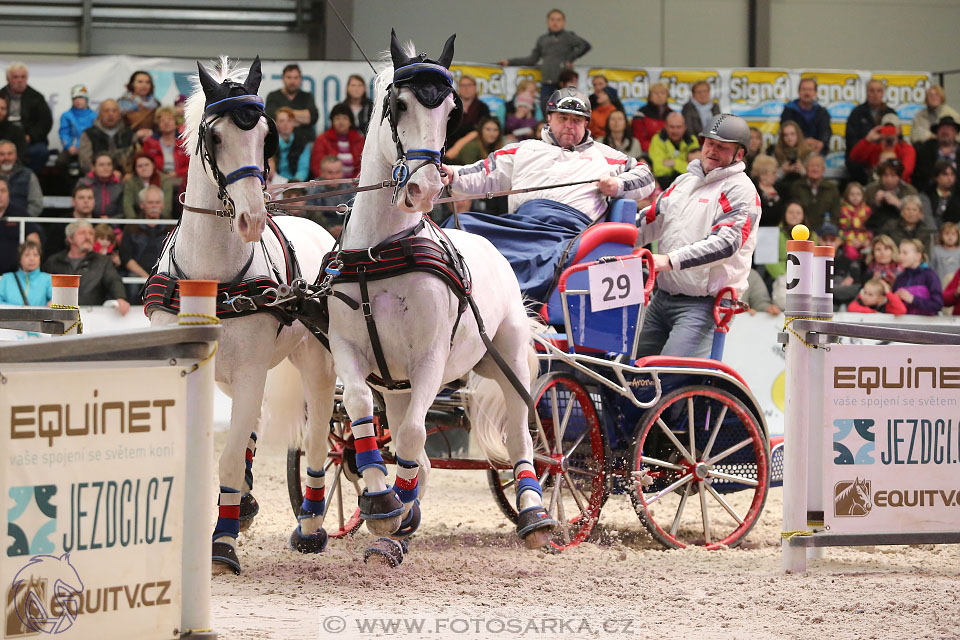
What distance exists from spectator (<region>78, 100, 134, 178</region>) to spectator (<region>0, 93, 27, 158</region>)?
19.9 inches

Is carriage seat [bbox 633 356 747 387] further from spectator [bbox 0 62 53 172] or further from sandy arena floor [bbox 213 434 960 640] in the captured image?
spectator [bbox 0 62 53 172]

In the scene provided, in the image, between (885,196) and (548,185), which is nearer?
(548,185)

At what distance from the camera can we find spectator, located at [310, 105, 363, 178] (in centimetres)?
1077

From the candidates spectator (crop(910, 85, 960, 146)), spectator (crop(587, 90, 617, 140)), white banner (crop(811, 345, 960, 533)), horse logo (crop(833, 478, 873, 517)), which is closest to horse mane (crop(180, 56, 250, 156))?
white banner (crop(811, 345, 960, 533))

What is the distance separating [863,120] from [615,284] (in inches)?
303

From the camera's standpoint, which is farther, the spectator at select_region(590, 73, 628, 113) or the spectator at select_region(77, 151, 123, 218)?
the spectator at select_region(590, 73, 628, 113)

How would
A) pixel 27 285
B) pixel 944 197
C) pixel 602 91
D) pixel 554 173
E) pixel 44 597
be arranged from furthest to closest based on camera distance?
pixel 944 197
pixel 602 91
pixel 27 285
pixel 554 173
pixel 44 597

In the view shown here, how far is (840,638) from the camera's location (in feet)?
12.6

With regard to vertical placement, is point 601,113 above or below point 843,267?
above

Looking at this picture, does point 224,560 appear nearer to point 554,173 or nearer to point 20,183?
point 554,173

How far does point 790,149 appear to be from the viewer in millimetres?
11719

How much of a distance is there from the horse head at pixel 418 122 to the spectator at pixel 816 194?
24.9 feet

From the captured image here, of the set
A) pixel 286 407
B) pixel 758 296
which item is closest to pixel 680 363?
pixel 286 407

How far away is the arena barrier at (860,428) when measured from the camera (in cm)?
482
